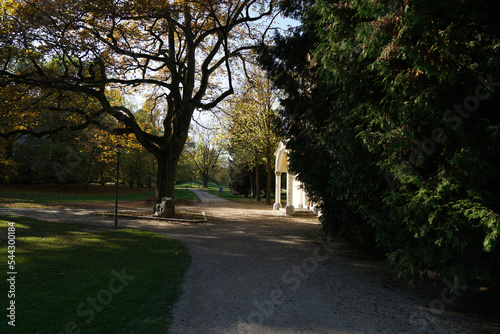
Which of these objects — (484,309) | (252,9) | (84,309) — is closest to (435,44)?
(484,309)

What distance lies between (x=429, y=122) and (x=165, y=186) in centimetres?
1225

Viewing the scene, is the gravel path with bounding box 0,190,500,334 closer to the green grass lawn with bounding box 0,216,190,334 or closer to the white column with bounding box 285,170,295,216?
the green grass lawn with bounding box 0,216,190,334

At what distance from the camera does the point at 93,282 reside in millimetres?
5254

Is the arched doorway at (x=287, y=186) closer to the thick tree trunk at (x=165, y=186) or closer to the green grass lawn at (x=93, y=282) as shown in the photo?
the thick tree trunk at (x=165, y=186)

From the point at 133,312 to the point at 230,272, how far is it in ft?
8.27

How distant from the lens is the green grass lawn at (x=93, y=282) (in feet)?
12.6

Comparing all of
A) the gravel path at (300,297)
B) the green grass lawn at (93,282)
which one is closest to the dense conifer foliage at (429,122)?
the gravel path at (300,297)

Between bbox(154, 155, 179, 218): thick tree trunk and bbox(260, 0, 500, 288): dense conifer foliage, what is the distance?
422 inches

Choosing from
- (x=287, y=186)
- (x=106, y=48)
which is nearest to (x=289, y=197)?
(x=287, y=186)

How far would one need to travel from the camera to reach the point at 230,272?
638cm

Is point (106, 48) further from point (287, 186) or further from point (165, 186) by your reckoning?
point (287, 186)

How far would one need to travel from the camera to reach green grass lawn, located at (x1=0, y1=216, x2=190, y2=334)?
384 centimetres

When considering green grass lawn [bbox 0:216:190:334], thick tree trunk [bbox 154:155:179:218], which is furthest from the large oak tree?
green grass lawn [bbox 0:216:190:334]

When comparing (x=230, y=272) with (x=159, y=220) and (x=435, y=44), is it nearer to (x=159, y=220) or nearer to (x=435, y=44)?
(x=435, y=44)
